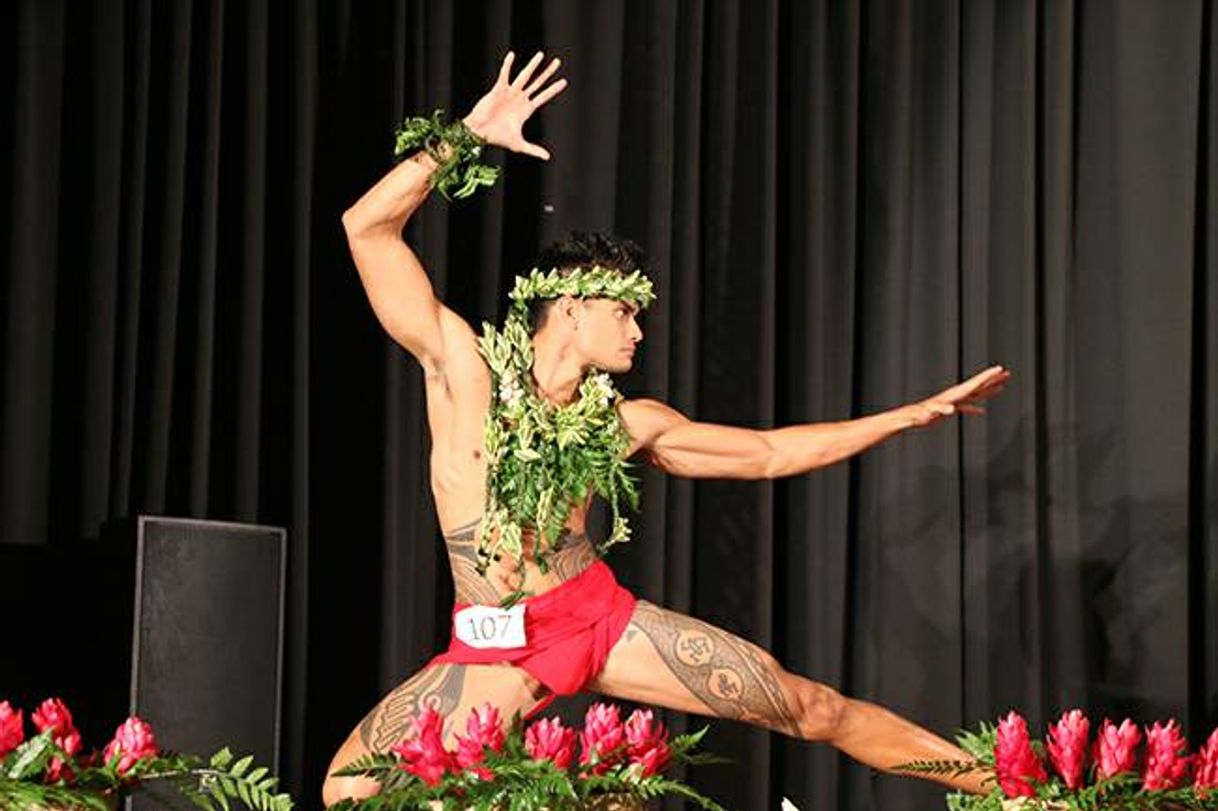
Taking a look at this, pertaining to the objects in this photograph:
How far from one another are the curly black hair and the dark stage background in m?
0.77

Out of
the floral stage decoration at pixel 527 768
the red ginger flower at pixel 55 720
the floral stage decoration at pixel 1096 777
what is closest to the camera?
the floral stage decoration at pixel 527 768

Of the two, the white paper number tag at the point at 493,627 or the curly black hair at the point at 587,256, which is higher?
the curly black hair at the point at 587,256

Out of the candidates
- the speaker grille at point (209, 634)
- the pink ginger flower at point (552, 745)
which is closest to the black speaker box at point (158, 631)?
the speaker grille at point (209, 634)

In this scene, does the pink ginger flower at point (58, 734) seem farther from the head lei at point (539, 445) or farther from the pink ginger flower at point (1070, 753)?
the head lei at point (539, 445)

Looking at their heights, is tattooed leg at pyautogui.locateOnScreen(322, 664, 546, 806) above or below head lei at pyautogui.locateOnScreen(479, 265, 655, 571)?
below

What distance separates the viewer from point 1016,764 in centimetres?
263

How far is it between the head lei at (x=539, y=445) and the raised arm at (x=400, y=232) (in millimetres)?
145

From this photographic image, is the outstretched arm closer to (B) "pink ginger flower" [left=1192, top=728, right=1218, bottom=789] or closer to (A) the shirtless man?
(A) the shirtless man

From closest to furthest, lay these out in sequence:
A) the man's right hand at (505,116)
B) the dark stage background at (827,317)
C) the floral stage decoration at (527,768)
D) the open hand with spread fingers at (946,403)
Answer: the floral stage decoration at (527,768) → the man's right hand at (505,116) → the open hand with spread fingers at (946,403) → the dark stage background at (827,317)

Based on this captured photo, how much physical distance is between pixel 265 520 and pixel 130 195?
89cm

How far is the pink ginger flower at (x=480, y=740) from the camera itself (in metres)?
2.30

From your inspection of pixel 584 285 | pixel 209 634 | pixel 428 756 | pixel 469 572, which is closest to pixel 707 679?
pixel 469 572

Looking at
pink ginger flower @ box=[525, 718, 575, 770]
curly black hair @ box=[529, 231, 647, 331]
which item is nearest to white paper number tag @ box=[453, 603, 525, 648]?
curly black hair @ box=[529, 231, 647, 331]

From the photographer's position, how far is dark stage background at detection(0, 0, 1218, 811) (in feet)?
16.8
